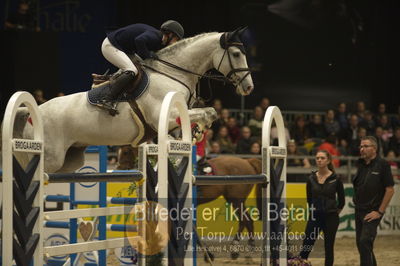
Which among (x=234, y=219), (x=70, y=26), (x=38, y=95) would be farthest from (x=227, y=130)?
(x=70, y=26)

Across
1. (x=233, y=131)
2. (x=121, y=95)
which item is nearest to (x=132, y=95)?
(x=121, y=95)

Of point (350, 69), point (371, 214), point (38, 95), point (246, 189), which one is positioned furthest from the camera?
point (350, 69)

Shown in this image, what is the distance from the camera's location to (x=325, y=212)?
7.05 meters

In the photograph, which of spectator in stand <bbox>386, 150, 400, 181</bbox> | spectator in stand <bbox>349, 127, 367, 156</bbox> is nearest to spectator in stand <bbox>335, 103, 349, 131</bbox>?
spectator in stand <bbox>349, 127, 367, 156</bbox>

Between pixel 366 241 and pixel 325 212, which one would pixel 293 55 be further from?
pixel 366 241

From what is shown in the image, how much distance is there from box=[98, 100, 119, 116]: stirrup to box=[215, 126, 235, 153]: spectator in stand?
20.3 feet

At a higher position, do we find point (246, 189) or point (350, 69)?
point (350, 69)

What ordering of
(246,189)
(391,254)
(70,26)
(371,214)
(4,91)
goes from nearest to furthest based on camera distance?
(371,214)
(391,254)
(246,189)
(4,91)
(70,26)

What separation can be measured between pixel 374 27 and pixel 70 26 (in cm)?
701

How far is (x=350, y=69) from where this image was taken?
16547mm

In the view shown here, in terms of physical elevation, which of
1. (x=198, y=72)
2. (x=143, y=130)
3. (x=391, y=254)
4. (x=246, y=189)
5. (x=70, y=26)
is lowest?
(x=391, y=254)

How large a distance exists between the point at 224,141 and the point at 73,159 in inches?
235

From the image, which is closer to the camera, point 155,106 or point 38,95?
point 155,106

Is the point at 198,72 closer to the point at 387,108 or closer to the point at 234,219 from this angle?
the point at 234,219
